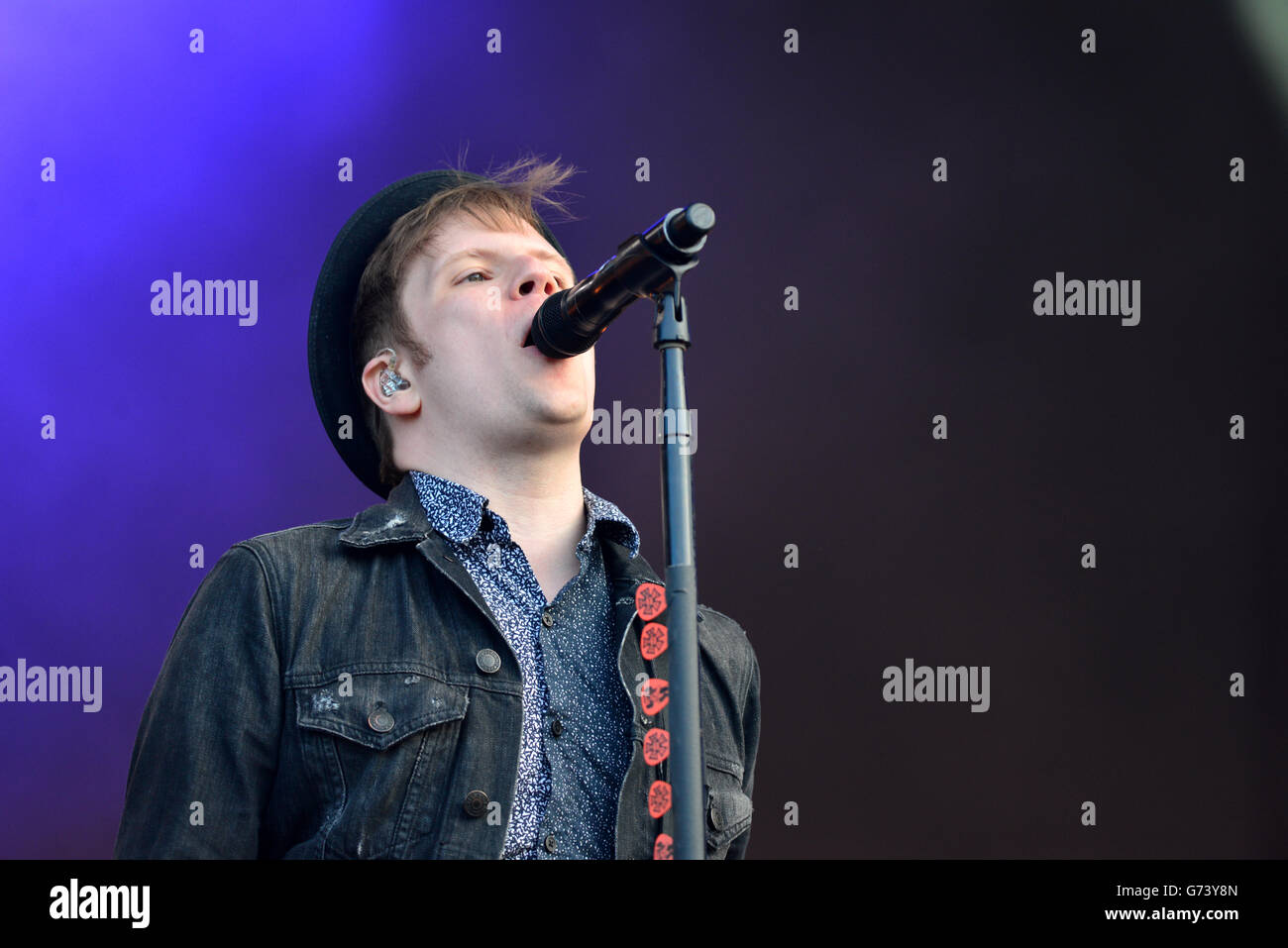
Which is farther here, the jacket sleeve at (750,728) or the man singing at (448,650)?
the jacket sleeve at (750,728)

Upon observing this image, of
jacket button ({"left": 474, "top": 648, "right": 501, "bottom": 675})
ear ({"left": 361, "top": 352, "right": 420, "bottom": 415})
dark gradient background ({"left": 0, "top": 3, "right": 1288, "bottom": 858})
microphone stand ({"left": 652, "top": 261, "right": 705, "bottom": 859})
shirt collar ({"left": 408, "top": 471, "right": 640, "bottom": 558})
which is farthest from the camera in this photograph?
dark gradient background ({"left": 0, "top": 3, "right": 1288, "bottom": 858})

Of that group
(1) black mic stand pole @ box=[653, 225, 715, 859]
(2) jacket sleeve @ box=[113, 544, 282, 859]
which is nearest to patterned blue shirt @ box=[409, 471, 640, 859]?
(2) jacket sleeve @ box=[113, 544, 282, 859]

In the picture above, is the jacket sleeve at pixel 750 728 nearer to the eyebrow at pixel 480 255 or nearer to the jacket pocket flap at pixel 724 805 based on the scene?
the jacket pocket flap at pixel 724 805

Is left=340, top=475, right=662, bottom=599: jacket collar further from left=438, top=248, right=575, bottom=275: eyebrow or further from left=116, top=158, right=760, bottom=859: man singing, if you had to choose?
left=438, top=248, right=575, bottom=275: eyebrow

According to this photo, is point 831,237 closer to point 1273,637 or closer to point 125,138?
point 1273,637

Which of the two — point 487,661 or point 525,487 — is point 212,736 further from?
point 525,487

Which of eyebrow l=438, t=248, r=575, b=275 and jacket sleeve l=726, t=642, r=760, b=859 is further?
jacket sleeve l=726, t=642, r=760, b=859

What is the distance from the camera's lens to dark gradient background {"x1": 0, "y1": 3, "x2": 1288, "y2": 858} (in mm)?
2447

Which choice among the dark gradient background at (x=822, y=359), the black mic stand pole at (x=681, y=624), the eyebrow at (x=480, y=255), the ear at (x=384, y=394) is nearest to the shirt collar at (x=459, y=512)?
the ear at (x=384, y=394)

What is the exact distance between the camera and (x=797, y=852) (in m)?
2.44

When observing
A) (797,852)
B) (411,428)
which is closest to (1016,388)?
(797,852)

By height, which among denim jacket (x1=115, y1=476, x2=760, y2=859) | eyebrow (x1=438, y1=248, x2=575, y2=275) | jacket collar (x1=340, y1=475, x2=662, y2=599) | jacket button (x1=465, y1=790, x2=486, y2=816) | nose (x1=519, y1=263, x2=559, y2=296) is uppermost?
eyebrow (x1=438, y1=248, x2=575, y2=275)

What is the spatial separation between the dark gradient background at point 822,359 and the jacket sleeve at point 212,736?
923 millimetres

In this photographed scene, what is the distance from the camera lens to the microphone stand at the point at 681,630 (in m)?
1.13
